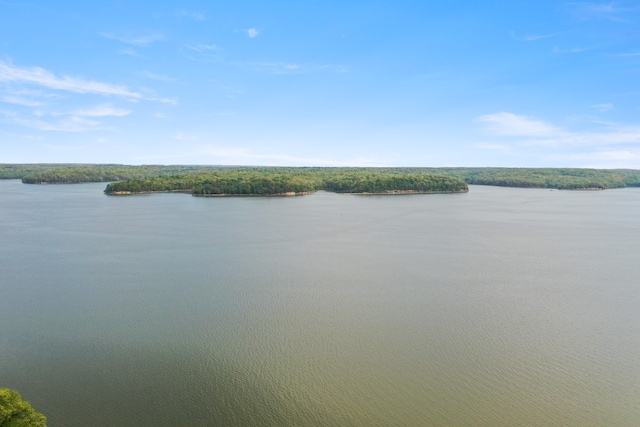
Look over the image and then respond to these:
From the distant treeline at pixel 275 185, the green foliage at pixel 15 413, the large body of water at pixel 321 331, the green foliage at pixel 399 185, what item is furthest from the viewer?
the green foliage at pixel 399 185

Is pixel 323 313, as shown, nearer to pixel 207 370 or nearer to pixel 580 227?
pixel 207 370

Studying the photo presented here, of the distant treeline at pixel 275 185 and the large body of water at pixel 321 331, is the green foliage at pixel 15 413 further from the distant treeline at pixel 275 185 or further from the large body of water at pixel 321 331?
the distant treeline at pixel 275 185

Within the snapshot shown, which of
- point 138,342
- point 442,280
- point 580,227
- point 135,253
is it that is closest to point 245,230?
point 135,253

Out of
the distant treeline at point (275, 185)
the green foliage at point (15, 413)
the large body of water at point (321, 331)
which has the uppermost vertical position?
the distant treeline at point (275, 185)

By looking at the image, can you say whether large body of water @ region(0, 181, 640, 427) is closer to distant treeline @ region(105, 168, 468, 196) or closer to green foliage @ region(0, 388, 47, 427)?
green foliage @ region(0, 388, 47, 427)

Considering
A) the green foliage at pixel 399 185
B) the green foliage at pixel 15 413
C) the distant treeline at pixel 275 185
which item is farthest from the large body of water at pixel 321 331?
the green foliage at pixel 399 185
